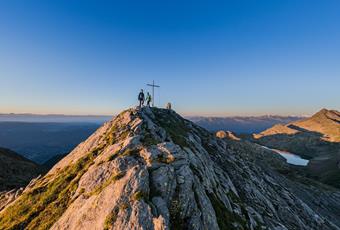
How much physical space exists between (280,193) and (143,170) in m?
50.0

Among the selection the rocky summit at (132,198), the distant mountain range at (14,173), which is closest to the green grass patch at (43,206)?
the rocky summit at (132,198)

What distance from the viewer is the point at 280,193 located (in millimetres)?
54000

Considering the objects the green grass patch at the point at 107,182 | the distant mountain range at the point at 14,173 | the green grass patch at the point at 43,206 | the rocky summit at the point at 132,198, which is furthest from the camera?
the distant mountain range at the point at 14,173

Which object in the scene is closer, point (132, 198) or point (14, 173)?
point (132, 198)

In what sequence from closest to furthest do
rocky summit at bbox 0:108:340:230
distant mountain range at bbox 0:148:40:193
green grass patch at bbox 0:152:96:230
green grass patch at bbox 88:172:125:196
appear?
1. rocky summit at bbox 0:108:340:230
2. green grass patch at bbox 0:152:96:230
3. green grass patch at bbox 88:172:125:196
4. distant mountain range at bbox 0:148:40:193

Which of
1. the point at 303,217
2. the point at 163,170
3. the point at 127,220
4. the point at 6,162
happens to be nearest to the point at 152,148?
the point at 163,170

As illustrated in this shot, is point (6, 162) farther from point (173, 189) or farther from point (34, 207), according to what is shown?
point (173, 189)

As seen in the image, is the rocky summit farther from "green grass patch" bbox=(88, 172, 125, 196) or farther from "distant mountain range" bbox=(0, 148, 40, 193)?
"distant mountain range" bbox=(0, 148, 40, 193)

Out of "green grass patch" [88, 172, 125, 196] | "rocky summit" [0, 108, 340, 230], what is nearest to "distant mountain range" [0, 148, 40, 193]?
"rocky summit" [0, 108, 340, 230]

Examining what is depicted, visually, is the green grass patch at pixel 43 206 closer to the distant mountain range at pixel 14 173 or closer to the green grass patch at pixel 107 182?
the green grass patch at pixel 107 182

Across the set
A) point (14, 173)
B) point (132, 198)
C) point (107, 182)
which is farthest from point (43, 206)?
point (14, 173)

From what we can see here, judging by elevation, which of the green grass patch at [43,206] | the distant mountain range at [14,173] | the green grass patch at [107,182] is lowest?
the distant mountain range at [14,173]

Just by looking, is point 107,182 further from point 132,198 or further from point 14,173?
point 14,173

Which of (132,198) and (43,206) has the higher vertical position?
(132,198)
